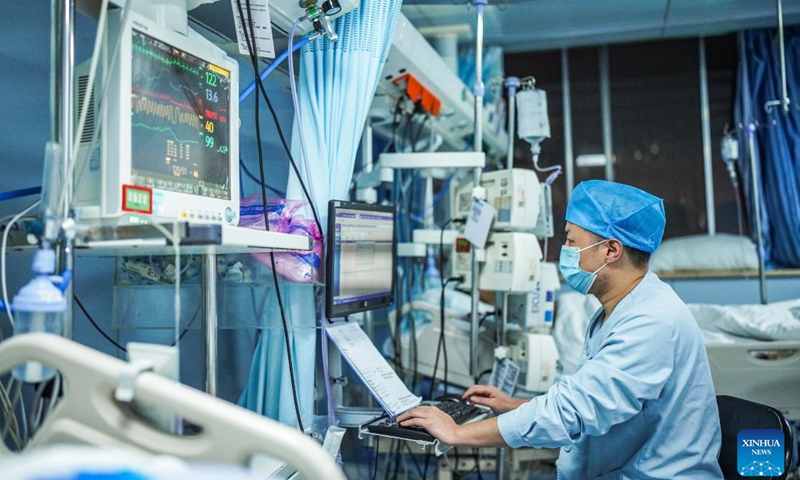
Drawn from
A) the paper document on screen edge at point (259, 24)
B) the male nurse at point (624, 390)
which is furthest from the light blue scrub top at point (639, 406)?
the paper document on screen edge at point (259, 24)

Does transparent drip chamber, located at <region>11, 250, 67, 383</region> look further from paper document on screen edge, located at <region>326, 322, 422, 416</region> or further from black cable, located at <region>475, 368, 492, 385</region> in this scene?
black cable, located at <region>475, 368, 492, 385</region>

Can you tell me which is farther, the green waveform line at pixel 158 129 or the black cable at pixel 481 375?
the black cable at pixel 481 375

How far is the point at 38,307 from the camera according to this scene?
966mm

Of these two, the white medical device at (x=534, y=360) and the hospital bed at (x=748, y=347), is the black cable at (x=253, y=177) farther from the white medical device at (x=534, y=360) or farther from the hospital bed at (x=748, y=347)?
the hospital bed at (x=748, y=347)

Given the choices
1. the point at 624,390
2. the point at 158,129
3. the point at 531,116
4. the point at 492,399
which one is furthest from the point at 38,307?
the point at 531,116

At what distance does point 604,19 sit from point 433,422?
12.3 ft

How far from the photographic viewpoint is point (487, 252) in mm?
2781

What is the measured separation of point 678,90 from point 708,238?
1289mm

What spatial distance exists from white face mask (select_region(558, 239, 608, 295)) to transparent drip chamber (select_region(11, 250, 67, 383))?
4.47 feet

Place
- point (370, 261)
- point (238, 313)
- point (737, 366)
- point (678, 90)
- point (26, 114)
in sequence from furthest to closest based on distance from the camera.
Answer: point (678, 90)
point (737, 366)
point (370, 261)
point (238, 313)
point (26, 114)

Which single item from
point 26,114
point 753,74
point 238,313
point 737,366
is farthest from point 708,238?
point 26,114

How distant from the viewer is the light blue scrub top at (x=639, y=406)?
5.50ft

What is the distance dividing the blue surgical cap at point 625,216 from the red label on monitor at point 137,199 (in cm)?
122

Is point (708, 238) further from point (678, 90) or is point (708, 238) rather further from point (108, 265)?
point (108, 265)
